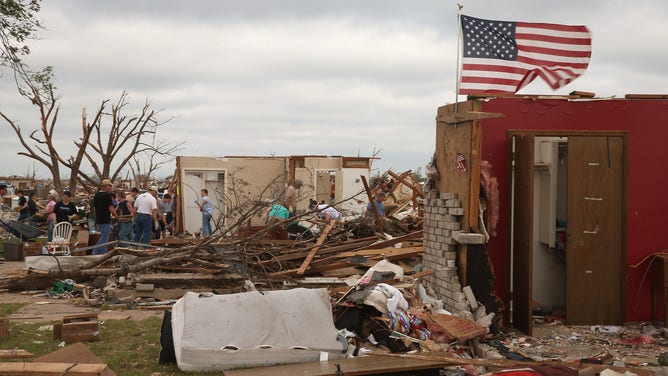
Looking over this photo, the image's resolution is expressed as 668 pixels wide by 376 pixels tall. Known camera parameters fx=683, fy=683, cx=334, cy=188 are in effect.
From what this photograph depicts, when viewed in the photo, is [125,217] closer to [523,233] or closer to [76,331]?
[76,331]

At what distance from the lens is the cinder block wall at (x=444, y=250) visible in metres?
9.50

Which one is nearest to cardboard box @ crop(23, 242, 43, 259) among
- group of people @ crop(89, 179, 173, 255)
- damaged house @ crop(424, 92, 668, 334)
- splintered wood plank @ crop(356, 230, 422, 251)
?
group of people @ crop(89, 179, 173, 255)

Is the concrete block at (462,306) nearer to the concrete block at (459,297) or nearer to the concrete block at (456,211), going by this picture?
the concrete block at (459,297)


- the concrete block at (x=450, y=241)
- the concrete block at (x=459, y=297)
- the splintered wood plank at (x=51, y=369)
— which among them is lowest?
the splintered wood plank at (x=51, y=369)

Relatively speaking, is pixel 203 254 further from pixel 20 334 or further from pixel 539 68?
pixel 539 68

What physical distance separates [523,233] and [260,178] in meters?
16.4

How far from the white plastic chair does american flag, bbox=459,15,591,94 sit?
1098 cm

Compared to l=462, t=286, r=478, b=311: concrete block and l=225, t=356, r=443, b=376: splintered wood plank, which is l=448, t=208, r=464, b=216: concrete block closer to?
l=462, t=286, r=478, b=311: concrete block

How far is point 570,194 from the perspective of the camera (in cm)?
969

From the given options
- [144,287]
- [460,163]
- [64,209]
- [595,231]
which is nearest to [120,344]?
[144,287]

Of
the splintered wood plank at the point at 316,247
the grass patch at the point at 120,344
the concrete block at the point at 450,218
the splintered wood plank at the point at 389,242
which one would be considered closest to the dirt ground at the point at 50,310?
the grass patch at the point at 120,344

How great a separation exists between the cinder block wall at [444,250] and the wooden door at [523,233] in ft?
2.81

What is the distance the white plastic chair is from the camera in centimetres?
1636

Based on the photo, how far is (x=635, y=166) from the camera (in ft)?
32.8
